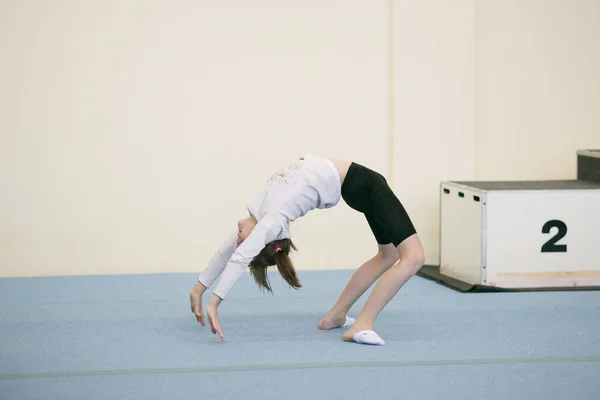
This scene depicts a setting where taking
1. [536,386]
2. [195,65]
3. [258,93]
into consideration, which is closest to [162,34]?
[195,65]

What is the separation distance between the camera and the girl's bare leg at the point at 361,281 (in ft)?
13.0

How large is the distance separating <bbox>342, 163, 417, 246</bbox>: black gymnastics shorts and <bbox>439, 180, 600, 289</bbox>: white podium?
1.25 meters

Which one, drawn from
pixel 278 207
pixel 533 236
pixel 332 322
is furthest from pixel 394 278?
pixel 533 236

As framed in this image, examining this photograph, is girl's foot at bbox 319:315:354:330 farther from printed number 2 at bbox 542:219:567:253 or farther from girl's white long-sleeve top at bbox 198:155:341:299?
printed number 2 at bbox 542:219:567:253

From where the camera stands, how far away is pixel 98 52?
5.45m

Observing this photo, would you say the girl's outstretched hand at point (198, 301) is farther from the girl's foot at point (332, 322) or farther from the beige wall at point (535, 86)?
the beige wall at point (535, 86)

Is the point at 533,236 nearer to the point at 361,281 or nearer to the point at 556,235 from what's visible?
the point at 556,235

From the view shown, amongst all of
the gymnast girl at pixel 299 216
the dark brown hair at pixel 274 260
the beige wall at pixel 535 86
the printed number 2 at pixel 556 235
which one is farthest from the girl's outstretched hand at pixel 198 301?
the beige wall at pixel 535 86

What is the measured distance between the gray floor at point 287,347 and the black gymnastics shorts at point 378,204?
465 mm

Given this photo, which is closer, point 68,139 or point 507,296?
point 507,296

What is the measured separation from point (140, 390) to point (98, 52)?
117 inches

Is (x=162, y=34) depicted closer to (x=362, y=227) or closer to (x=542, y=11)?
A: (x=362, y=227)

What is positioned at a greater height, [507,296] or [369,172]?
[369,172]

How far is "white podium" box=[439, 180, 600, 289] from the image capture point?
16.1 feet
